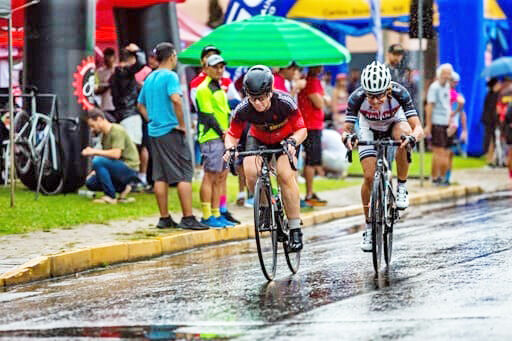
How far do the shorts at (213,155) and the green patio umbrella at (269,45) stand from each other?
2575mm

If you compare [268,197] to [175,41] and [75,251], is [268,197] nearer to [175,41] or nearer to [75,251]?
[75,251]

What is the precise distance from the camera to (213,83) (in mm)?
15500

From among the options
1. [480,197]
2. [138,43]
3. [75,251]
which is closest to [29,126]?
[138,43]

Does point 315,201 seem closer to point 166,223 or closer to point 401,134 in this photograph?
point 166,223

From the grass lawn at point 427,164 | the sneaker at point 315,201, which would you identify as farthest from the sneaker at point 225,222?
the grass lawn at point 427,164

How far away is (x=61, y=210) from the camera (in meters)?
16.8

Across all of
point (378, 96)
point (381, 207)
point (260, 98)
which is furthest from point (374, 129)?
point (260, 98)

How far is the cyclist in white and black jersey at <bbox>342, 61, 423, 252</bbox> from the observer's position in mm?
11734

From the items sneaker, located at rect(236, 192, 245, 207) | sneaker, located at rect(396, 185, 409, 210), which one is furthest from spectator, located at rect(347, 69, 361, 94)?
sneaker, located at rect(396, 185, 409, 210)

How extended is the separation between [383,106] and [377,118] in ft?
0.42

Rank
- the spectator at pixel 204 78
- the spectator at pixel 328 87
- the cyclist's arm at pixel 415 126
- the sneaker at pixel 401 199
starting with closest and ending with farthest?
the cyclist's arm at pixel 415 126
the sneaker at pixel 401 199
the spectator at pixel 204 78
the spectator at pixel 328 87

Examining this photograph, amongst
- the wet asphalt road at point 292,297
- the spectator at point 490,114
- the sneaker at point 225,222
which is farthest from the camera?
the spectator at point 490,114

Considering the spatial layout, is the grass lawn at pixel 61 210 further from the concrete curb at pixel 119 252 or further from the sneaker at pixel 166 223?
the concrete curb at pixel 119 252

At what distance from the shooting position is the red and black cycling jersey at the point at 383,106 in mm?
12102
